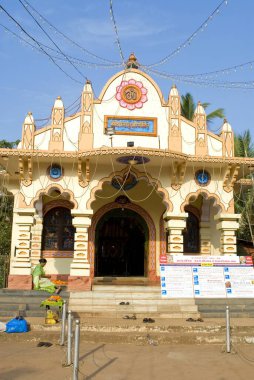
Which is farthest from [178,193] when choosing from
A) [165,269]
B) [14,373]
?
[14,373]

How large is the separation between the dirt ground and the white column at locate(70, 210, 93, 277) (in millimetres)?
3527

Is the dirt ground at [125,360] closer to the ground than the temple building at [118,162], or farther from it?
closer to the ground

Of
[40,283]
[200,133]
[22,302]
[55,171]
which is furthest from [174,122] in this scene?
[22,302]

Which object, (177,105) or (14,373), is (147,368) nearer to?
(14,373)

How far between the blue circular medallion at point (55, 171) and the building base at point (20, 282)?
3.11 metres

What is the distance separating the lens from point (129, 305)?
9.92 m

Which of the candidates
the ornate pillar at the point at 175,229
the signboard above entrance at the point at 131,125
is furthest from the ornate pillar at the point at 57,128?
the ornate pillar at the point at 175,229

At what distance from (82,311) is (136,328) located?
1898 millimetres

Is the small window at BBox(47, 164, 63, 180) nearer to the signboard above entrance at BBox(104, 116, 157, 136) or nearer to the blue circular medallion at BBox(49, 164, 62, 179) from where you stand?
the blue circular medallion at BBox(49, 164, 62, 179)

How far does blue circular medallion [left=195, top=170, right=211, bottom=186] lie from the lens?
1227cm

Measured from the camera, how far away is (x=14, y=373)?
5.39 metres

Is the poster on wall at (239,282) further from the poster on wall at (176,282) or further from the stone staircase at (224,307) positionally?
the poster on wall at (176,282)

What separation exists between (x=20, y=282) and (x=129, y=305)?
11.0 ft

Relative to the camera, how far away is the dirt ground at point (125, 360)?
17.8 ft
